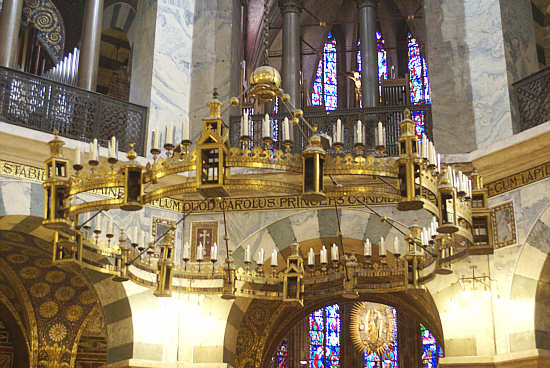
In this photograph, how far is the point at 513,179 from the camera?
8.60 m

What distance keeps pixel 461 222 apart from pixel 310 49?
9.64 metres

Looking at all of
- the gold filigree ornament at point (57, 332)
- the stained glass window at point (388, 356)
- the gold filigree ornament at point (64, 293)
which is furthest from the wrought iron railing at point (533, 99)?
the stained glass window at point (388, 356)

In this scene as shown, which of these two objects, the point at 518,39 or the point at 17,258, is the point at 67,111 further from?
the point at 518,39

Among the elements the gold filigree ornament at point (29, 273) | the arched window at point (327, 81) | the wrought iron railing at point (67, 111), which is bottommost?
the gold filigree ornament at point (29, 273)

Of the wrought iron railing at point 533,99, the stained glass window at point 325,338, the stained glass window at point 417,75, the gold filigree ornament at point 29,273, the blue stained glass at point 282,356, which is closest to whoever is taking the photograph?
the wrought iron railing at point 533,99

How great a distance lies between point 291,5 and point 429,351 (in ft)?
25.0

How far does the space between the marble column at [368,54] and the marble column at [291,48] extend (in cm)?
90

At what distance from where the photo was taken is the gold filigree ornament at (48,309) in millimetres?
11039

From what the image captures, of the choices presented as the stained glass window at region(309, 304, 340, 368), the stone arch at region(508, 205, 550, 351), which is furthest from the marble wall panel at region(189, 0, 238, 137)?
the stained glass window at region(309, 304, 340, 368)

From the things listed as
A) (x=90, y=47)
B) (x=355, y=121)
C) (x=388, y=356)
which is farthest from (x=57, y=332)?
(x=388, y=356)

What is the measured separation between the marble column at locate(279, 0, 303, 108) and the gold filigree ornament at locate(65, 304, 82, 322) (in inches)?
158

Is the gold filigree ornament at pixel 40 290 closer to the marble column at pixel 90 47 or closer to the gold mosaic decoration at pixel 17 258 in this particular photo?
the gold mosaic decoration at pixel 17 258

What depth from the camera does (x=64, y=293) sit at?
11.0 m

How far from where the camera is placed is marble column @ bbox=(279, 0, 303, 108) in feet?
37.6
